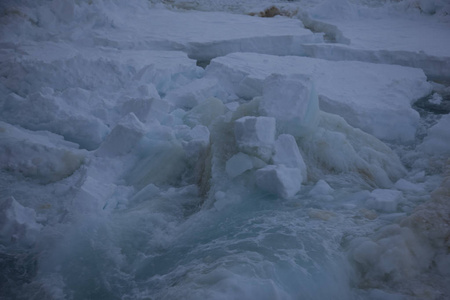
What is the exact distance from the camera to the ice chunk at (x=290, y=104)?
2.61m

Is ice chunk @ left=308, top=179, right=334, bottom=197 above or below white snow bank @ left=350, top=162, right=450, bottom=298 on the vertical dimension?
below

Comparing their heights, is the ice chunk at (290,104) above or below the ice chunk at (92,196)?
above

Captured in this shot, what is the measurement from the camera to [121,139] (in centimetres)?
282

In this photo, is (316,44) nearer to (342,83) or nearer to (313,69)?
(313,69)

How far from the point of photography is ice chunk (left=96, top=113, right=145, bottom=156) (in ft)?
9.21

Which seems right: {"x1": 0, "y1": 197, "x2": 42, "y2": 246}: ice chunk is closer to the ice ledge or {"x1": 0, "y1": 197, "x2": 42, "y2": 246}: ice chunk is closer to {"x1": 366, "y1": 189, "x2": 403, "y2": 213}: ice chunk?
{"x1": 366, "y1": 189, "x2": 403, "y2": 213}: ice chunk

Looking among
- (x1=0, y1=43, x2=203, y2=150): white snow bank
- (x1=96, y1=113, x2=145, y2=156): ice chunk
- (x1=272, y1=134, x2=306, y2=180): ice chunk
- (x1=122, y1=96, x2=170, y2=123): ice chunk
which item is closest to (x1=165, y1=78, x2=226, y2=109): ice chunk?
(x1=0, y1=43, x2=203, y2=150): white snow bank

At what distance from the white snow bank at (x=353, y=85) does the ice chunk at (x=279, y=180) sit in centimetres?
65

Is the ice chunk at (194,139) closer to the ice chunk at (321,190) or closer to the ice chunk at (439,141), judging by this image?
the ice chunk at (321,190)

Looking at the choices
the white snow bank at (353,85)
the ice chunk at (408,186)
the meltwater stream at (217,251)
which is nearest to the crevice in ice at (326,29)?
the white snow bank at (353,85)

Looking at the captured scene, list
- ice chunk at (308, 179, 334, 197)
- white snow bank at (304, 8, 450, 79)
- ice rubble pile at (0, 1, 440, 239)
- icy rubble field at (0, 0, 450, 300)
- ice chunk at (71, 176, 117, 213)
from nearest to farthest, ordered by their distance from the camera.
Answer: icy rubble field at (0, 0, 450, 300), ice chunk at (71, 176, 117, 213), ice chunk at (308, 179, 334, 197), ice rubble pile at (0, 1, 440, 239), white snow bank at (304, 8, 450, 79)

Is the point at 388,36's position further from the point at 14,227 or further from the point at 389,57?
the point at 14,227

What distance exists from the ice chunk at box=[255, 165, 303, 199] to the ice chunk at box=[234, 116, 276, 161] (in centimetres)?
12

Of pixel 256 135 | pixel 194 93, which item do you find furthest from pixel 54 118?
pixel 256 135
